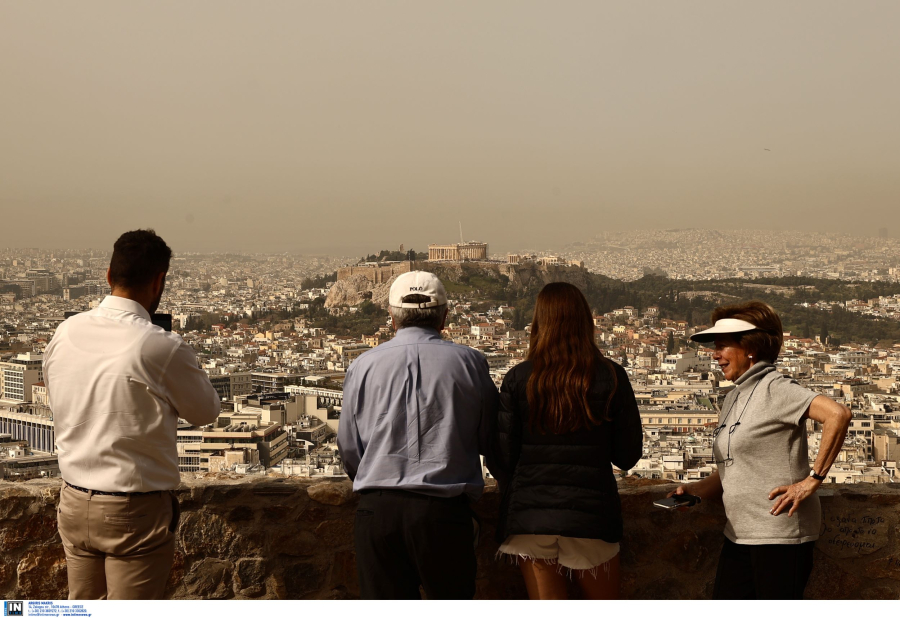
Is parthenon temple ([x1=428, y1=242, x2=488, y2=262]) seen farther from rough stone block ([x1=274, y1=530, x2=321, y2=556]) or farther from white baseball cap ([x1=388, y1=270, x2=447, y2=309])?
white baseball cap ([x1=388, y1=270, x2=447, y2=309])

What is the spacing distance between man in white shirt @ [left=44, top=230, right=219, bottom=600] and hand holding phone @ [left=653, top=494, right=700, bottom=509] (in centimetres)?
123

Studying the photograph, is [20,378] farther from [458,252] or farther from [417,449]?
[458,252]

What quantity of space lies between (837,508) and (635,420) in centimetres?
94

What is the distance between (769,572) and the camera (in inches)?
70.7

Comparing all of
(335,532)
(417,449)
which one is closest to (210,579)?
(335,532)

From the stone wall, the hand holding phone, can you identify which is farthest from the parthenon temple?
the hand holding phone

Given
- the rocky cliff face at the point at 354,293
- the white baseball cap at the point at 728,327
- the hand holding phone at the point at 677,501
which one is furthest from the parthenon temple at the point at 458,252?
the white baseball cap at the point at 728,327

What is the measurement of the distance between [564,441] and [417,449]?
353 mm

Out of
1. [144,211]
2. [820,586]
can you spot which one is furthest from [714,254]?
[820,586]

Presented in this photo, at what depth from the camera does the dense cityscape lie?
465 cm

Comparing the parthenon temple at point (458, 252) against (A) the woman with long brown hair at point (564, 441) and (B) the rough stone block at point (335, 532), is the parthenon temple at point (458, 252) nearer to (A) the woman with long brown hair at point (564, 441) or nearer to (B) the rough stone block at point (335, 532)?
(B) the rough stone block at point (335, 532)

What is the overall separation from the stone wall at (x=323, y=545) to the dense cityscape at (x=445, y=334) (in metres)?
0.34
